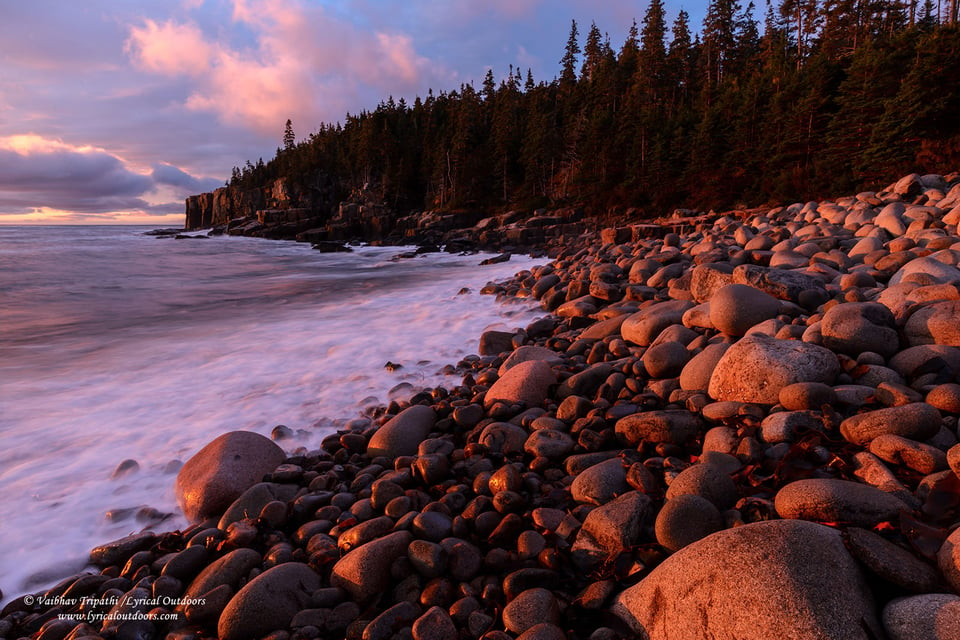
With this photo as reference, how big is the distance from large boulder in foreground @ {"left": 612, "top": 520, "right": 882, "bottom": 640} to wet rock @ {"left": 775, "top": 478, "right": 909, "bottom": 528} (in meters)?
0.20

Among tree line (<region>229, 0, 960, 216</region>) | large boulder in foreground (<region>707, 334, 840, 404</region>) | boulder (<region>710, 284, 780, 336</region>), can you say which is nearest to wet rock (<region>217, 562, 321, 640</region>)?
large boulder in foreground (<region>707, 334, 840, 404</region>)

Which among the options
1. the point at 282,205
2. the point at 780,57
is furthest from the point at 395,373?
the point at 282,205

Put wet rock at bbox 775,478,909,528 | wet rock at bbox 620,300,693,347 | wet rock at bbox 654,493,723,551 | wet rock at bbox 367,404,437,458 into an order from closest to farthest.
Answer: wet rock at bbox 775,478,909,528
wet rock at bbox 654,493,723,551
wet rock at bbox 367,404,437,458
wet rock at bbox 620,300,693,347

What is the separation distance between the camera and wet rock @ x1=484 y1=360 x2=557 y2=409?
4.73 m

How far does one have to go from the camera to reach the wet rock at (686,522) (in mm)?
2438

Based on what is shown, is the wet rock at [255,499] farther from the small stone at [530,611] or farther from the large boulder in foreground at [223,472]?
the small stone at [530,611]

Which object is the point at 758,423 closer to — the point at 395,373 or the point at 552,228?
the point at 395,373

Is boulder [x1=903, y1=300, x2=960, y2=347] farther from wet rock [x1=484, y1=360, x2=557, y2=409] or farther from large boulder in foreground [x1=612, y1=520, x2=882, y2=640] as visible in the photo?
wet rock [x1=484, y1=360, x2=557, y2=409]

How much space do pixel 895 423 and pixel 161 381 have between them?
8.45 m

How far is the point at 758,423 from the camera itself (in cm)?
329

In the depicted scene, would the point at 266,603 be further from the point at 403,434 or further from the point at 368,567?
the point at 403,434

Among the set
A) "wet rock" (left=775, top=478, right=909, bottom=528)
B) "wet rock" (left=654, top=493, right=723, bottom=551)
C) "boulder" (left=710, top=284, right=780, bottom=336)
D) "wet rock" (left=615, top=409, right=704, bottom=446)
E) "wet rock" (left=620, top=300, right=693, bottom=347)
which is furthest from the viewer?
"wet rock" (left=620, top=300, right=693, bottom=347)

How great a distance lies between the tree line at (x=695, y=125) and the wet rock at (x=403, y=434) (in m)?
26.5

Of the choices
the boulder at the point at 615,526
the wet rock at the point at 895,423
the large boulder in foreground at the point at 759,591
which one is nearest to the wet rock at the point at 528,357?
the boulder at the point at 615,526
